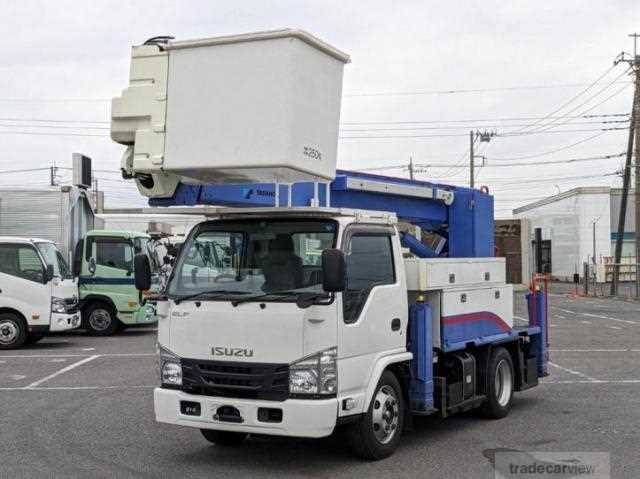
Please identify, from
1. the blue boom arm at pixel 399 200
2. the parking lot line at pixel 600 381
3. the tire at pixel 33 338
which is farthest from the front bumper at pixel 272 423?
the tire at pixel 33 338

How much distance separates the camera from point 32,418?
32.9 ft

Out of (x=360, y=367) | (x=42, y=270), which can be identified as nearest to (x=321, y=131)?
(x=360, y=367)

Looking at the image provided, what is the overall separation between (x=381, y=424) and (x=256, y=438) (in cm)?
175

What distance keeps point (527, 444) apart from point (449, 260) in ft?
6.63

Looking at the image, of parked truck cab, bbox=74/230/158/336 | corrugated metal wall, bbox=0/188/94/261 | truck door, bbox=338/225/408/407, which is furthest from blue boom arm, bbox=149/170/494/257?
corrugated metal wall, bbox=0/188/94/261

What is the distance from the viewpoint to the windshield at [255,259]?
23.9 feet

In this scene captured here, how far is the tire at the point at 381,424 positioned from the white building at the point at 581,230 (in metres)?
57.0

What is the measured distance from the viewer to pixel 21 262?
17750 millimetres

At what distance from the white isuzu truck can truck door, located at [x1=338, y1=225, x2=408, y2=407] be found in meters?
0.02

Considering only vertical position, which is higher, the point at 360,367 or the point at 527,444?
the point at 360,367

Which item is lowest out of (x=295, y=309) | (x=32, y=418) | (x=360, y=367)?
(x=32, y=418)

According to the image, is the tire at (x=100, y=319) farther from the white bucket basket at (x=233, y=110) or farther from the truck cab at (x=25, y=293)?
the white bucket basket at (x=233, y=110)

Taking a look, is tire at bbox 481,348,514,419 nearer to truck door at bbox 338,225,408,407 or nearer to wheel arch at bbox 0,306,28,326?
truck door at bbox 338,225,408,407

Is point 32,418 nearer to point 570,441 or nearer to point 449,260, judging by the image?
point 449,260
